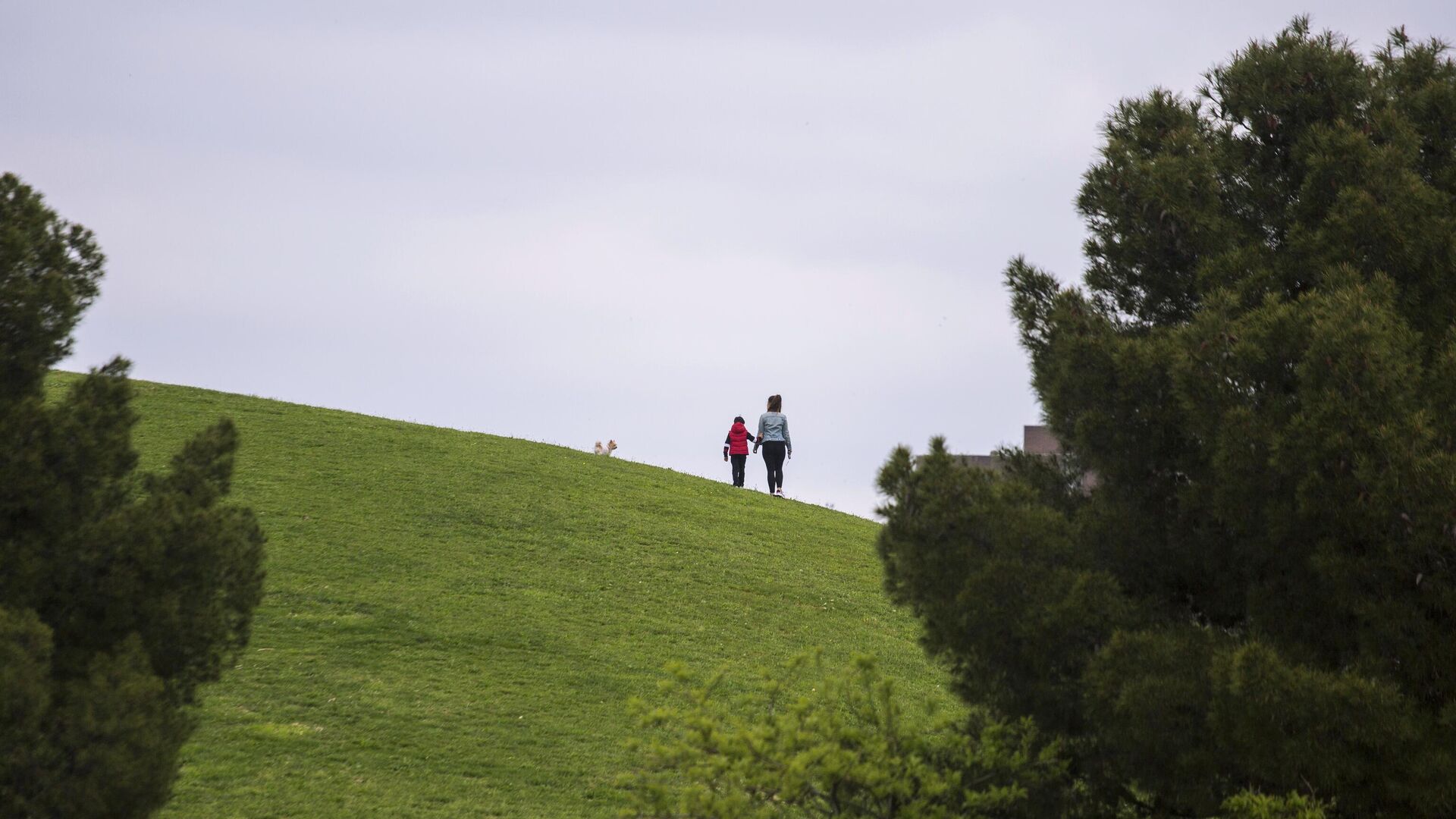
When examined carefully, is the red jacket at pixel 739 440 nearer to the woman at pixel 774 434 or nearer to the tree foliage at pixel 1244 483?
the woman at pixel 774 434

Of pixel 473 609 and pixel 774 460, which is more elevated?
pixel 774 460

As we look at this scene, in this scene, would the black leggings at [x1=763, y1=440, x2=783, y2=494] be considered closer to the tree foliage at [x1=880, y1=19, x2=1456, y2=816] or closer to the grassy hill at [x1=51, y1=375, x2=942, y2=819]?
the grassy hill at [x1=51, y1=375, x2=942, y2=819]

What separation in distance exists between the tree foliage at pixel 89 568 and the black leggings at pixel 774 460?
17785 mm

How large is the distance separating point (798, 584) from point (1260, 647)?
42.4 ft

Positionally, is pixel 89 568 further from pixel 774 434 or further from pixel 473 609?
pixel 774 434

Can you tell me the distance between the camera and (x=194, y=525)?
683cm

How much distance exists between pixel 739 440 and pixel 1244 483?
66.4 ft

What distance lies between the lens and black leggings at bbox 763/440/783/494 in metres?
24.7

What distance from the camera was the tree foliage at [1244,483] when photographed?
19.3 ft

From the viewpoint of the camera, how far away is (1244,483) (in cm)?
639

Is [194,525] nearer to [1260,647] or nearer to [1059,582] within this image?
[1059,582]

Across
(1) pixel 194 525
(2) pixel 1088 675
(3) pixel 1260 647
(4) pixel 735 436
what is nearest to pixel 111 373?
(1) pixel 194 525

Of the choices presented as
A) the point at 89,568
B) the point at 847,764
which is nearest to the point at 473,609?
the point at 89,568

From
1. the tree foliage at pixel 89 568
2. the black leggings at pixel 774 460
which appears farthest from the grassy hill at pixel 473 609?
the tree foliage at pixel 89 568
